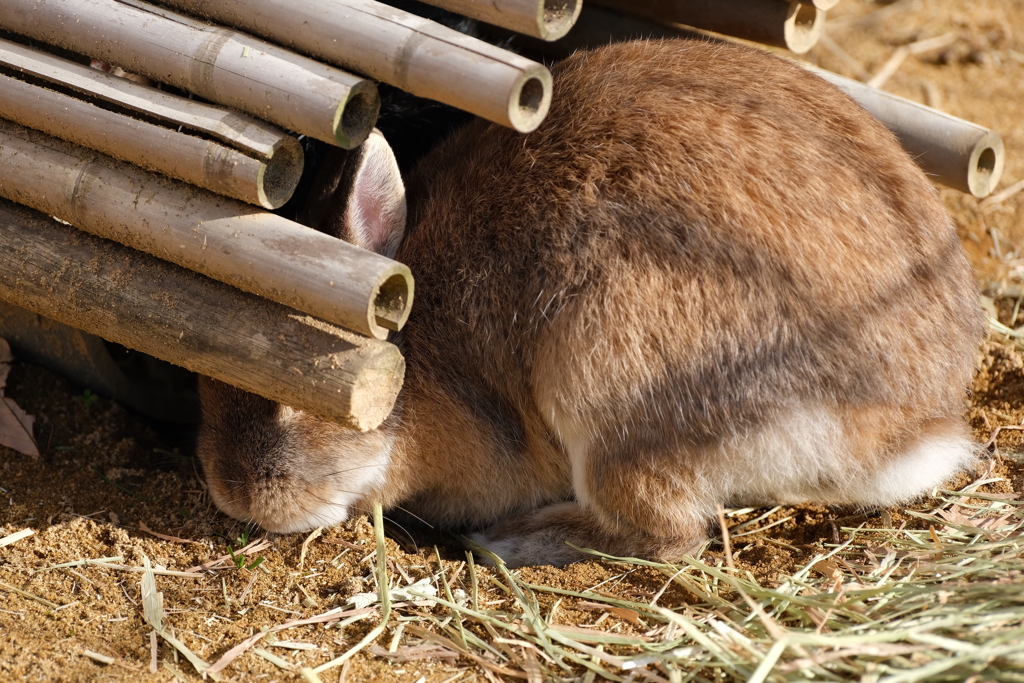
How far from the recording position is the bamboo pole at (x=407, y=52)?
7.80 feet

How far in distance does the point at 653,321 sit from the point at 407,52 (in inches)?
41.0

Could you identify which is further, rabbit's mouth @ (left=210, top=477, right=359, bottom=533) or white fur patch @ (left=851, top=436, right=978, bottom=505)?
rabbit's mouth @ (left=210, top=477, right=359, bottom=533)

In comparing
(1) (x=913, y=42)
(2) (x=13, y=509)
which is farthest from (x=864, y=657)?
(1) (x=913, y=42)

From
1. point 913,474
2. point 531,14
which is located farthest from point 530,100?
point 913,474

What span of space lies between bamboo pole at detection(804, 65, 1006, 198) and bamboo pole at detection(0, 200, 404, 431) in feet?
7.49

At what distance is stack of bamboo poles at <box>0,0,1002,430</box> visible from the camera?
8.14 feet

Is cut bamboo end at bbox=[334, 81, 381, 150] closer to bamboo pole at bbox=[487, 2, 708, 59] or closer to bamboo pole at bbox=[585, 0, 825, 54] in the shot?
bamboo pole at bbox=[487, 2, 708, 59]

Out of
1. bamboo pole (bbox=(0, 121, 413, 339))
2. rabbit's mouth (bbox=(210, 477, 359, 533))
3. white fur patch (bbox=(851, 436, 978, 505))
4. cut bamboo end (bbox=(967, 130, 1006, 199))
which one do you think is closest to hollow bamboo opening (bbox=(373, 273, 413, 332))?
bamboo pole (bbox=(0, 121, 413, 339))

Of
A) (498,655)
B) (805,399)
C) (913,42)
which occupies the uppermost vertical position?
(913,42)

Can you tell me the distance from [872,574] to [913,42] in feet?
14.7

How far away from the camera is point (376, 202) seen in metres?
3.05

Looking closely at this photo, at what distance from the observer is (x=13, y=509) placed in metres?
3.25

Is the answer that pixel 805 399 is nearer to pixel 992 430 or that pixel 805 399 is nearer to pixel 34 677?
pixel 992 430

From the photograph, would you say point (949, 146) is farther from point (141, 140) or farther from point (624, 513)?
point (141, 140)
